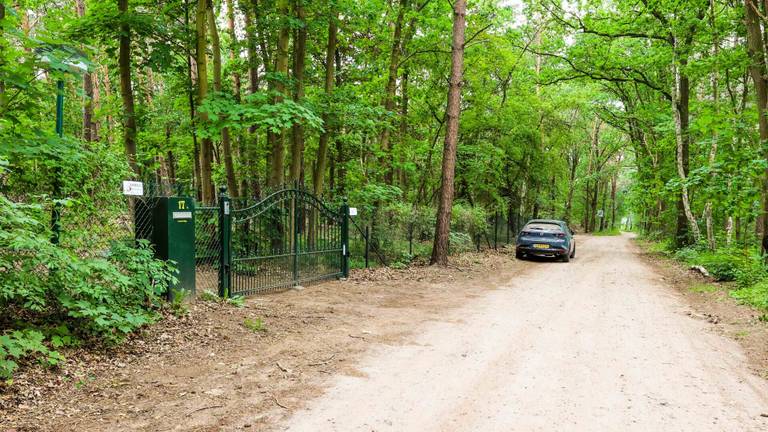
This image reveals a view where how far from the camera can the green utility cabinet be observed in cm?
654

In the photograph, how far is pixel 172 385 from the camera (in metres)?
4.47

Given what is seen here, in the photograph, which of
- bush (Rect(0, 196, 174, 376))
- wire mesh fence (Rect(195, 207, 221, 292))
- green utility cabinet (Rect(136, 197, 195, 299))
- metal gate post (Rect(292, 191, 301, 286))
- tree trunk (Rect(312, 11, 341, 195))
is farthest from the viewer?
tree trunk (Rect(312, 11, 341, 195))

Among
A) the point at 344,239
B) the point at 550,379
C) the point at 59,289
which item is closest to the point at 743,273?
the point at 550,379

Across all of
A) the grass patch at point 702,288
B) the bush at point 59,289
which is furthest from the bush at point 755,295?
the bush at point 59,289

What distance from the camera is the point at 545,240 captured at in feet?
54.5

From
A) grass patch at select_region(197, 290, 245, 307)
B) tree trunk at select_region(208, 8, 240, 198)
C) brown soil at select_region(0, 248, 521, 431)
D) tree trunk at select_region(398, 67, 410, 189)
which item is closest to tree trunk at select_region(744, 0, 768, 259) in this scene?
brown soil at select_region(0, 248, 521, 431)

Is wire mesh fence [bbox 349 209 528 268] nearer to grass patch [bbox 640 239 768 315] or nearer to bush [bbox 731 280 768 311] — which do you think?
grass patch [bbox 640 239 768 315]

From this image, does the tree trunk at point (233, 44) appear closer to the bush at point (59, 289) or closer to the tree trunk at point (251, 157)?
the tree trunk at point (251, 157)

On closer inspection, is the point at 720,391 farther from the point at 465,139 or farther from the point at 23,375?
the point at 465,139

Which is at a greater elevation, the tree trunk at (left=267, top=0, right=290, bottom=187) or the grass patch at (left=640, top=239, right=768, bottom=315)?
the tree trunk at (left=267, top=0, right=290, bottom=187)

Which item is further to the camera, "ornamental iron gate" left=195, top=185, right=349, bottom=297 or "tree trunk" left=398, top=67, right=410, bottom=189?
"tree trunk" left=398, top=67, right=410, bottom=189

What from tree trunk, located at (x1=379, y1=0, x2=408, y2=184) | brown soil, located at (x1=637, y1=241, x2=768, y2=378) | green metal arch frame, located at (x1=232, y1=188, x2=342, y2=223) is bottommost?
brown soil, located at (x1=637, y1=241, x2=768, y2=378)

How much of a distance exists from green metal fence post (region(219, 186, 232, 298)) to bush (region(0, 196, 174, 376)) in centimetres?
142

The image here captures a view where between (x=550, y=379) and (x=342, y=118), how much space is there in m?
8.71
